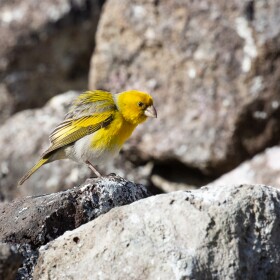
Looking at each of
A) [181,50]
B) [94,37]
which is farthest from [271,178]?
[94,37]

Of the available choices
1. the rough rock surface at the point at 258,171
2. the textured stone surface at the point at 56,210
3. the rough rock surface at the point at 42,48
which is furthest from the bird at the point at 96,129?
the rough rock surface at the point at 42,48

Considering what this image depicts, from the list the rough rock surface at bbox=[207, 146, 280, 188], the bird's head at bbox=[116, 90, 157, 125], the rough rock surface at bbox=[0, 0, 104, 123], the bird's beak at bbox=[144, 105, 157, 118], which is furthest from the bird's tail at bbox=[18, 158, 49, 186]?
the rough rock surface at bbox=[0, 0, 104, 123]

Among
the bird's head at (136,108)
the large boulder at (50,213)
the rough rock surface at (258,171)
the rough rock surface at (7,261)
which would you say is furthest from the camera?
the rough rock surface at (258,171)

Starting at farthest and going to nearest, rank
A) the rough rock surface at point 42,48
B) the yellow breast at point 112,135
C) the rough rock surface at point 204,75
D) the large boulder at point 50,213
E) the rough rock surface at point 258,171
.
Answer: the rough rock surface at point 42,48, the rough rock surface at point 204,75, the rough rock surface at point 258,171, the yellow breast at point 112,135, the large boulder at point 50,213

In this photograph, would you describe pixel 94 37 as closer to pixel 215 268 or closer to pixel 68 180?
pixel 68 180

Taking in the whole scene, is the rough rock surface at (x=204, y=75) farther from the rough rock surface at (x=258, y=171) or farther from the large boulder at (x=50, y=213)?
the large boulder at (x=50, y=213)

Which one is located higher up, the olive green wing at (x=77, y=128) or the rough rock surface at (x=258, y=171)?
the olive green wing at (x=77, y=128)

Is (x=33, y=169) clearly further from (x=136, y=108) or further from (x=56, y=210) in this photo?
(x=56, y=210)
